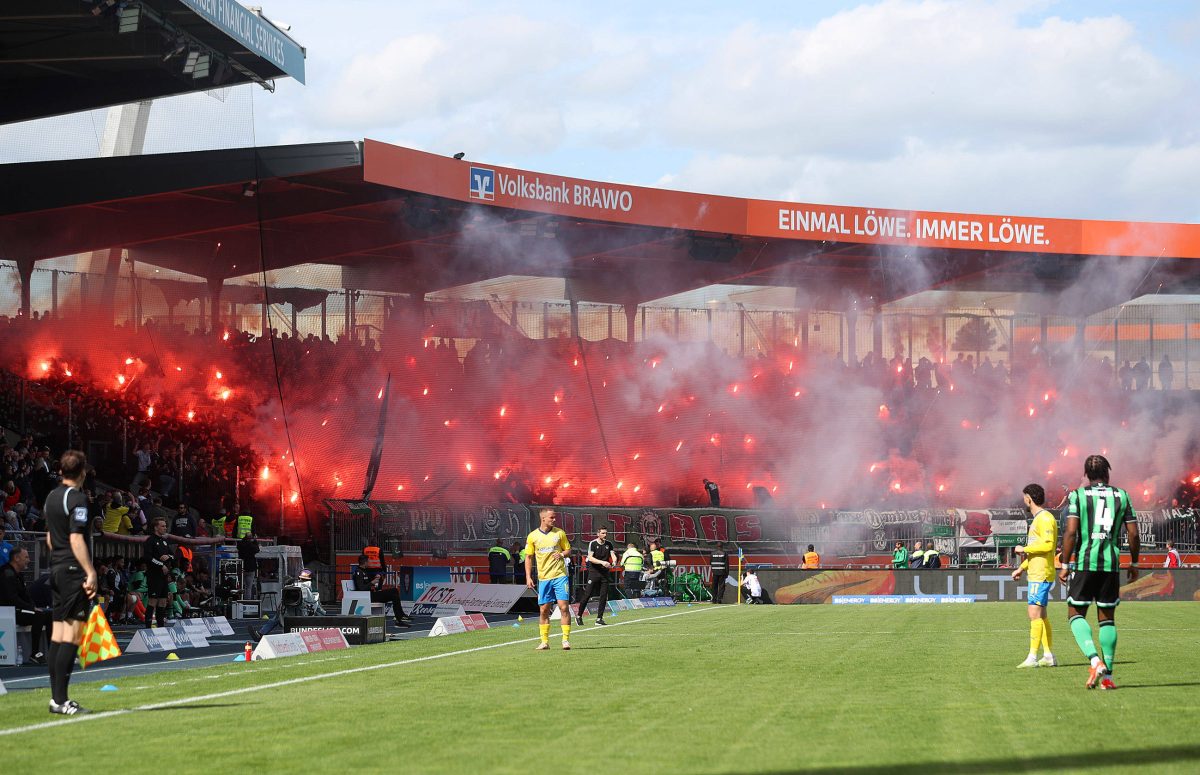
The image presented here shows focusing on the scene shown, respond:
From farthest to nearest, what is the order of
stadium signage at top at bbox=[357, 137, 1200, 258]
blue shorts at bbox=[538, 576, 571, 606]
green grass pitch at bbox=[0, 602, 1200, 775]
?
stadium signage at top at bbox=[357, 137, 1200, 258] < blue shorts at bbox=[538, 576, 571, 606] < green grass pitch at bbox=[0, 602, 1200, 775]

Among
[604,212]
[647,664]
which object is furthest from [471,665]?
[604,212]

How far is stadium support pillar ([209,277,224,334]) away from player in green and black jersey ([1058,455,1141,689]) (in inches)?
1196

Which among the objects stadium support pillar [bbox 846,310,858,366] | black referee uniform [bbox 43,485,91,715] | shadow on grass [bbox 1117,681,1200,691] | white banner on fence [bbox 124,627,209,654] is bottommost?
white banner on fence [bbox 124,627,209,654]

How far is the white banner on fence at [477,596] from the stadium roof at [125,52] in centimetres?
1206

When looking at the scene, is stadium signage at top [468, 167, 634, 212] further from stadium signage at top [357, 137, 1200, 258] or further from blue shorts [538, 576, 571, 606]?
blue shorts [538, 576, 571, 606]

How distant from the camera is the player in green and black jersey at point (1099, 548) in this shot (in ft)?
39.2

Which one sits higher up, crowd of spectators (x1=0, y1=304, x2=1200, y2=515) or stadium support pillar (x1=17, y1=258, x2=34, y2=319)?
stadium support pillar (x1=17, y1=258, x2=34, y2=319)

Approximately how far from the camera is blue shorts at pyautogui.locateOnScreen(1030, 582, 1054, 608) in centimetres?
1473

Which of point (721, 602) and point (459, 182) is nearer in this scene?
point (721, 602)

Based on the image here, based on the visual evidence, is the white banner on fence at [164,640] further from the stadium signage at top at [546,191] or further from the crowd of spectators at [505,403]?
the stadium signage at top at [546,191]

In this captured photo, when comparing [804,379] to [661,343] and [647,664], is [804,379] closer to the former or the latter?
[661,343]

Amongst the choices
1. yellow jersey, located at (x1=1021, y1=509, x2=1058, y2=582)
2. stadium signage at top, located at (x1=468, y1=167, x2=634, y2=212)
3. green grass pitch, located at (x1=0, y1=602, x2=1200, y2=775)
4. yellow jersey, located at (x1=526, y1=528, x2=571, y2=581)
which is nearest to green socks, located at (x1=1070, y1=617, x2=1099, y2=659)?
green grass pitch, located at (x1=0, y1=602, x2=1200, y2=775)

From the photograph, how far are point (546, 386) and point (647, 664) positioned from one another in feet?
112

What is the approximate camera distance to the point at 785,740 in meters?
8.84
